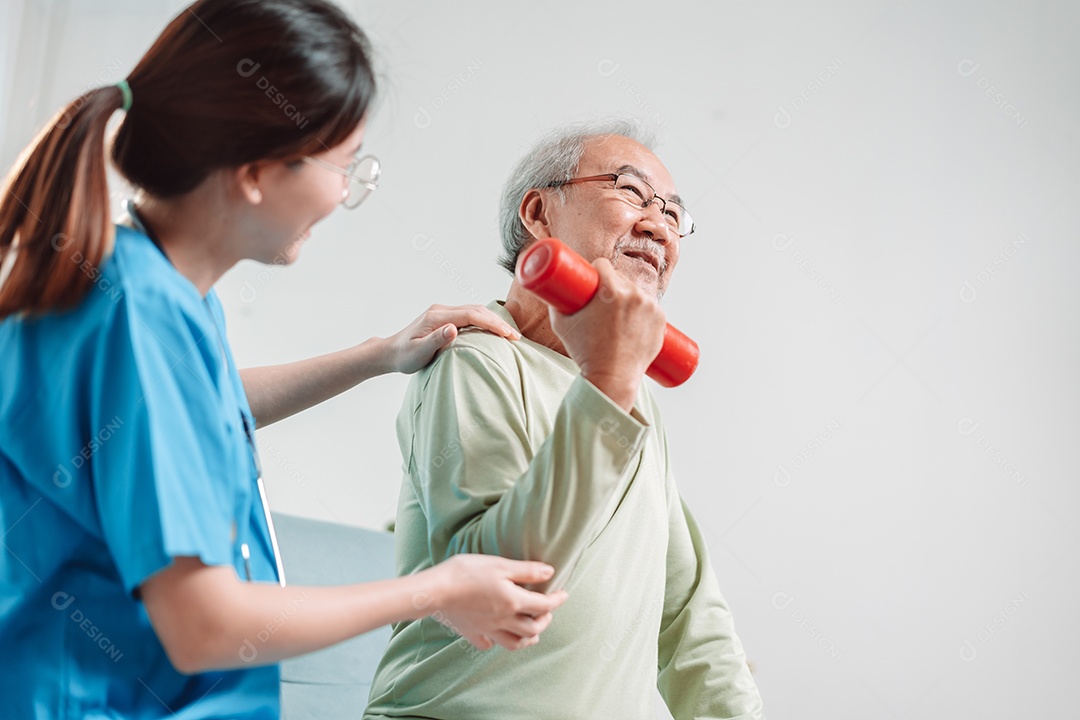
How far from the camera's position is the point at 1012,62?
2660 mm

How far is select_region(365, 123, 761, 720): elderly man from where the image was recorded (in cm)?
94

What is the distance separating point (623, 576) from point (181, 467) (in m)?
0.61

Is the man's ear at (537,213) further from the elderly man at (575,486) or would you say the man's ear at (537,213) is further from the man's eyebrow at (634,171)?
the man's eyebrow at (634,171)

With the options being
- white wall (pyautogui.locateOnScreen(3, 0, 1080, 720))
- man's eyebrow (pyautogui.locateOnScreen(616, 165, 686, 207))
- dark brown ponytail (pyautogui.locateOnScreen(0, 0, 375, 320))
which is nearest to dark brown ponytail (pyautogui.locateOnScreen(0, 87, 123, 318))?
dark brown ponytail (pyautogui.locateOnScreen(0, 0, 375, 320))

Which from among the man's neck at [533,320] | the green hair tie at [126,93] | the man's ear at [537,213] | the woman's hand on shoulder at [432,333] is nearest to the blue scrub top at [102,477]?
the green hair tie at [126,93]

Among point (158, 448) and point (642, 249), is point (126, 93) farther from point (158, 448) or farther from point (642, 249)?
point (642, 249)

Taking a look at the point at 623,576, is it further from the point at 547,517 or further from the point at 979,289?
the point at 979,289

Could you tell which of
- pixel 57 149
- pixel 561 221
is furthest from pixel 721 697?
pixel 57 149

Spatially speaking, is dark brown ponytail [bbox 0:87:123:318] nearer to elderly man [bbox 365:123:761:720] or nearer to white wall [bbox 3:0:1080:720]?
elderly man [bbox 365:123:761:720]

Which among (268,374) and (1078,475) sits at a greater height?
(1078,475)

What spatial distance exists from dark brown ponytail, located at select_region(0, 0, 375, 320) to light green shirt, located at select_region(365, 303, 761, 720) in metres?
0.36

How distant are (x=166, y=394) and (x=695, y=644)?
0.90m

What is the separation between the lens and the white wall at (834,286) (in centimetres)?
253

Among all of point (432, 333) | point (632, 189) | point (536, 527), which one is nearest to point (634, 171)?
point (632, 189)
